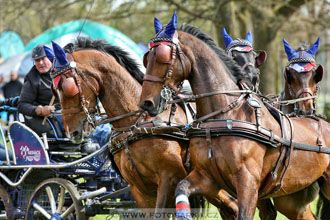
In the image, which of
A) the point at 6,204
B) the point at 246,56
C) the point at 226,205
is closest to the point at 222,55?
the point at 246,56

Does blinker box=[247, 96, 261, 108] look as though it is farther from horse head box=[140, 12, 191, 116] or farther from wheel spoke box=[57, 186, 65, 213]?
wheel spoke box=[57, 186, 65, 213]

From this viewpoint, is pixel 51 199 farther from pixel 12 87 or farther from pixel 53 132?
pixel 12 87

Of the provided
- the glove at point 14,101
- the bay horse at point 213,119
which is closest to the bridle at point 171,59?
the bay horse at point 213,119

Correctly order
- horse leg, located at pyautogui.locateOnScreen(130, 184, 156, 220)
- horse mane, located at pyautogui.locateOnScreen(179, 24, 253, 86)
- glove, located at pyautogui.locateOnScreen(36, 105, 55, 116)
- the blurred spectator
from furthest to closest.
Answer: the blurred spectator
glove, located at pyautogui.locateOnScreen(36, 105, 55, 116)
horse leg, located at pyautogui.locateOnScreen(130, 184, 156, 220)
horse mane, located at pyautogui.locateOnScreen(179, 24, 253, 86)

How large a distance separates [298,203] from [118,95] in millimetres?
2025

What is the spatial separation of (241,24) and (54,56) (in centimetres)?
764

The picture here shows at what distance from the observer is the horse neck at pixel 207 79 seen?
4.43 meters

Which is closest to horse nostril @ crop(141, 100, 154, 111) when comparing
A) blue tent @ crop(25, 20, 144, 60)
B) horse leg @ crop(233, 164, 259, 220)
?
horse leg @ crop(233, 164, 259, 220)

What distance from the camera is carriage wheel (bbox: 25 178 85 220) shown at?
19.9 feet

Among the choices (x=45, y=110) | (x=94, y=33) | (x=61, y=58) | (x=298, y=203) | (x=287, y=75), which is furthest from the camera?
(x=94, y=33)

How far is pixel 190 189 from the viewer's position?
4.25 metres

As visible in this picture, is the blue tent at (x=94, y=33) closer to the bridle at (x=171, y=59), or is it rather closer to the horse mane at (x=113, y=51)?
the horse mane at (x=113, y=51)

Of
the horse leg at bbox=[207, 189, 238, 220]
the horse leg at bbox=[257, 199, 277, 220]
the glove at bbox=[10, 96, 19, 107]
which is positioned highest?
the glove at bbox=[10, 96, 19, 107]

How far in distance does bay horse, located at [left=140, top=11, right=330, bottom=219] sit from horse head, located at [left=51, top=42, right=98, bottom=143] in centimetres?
81
